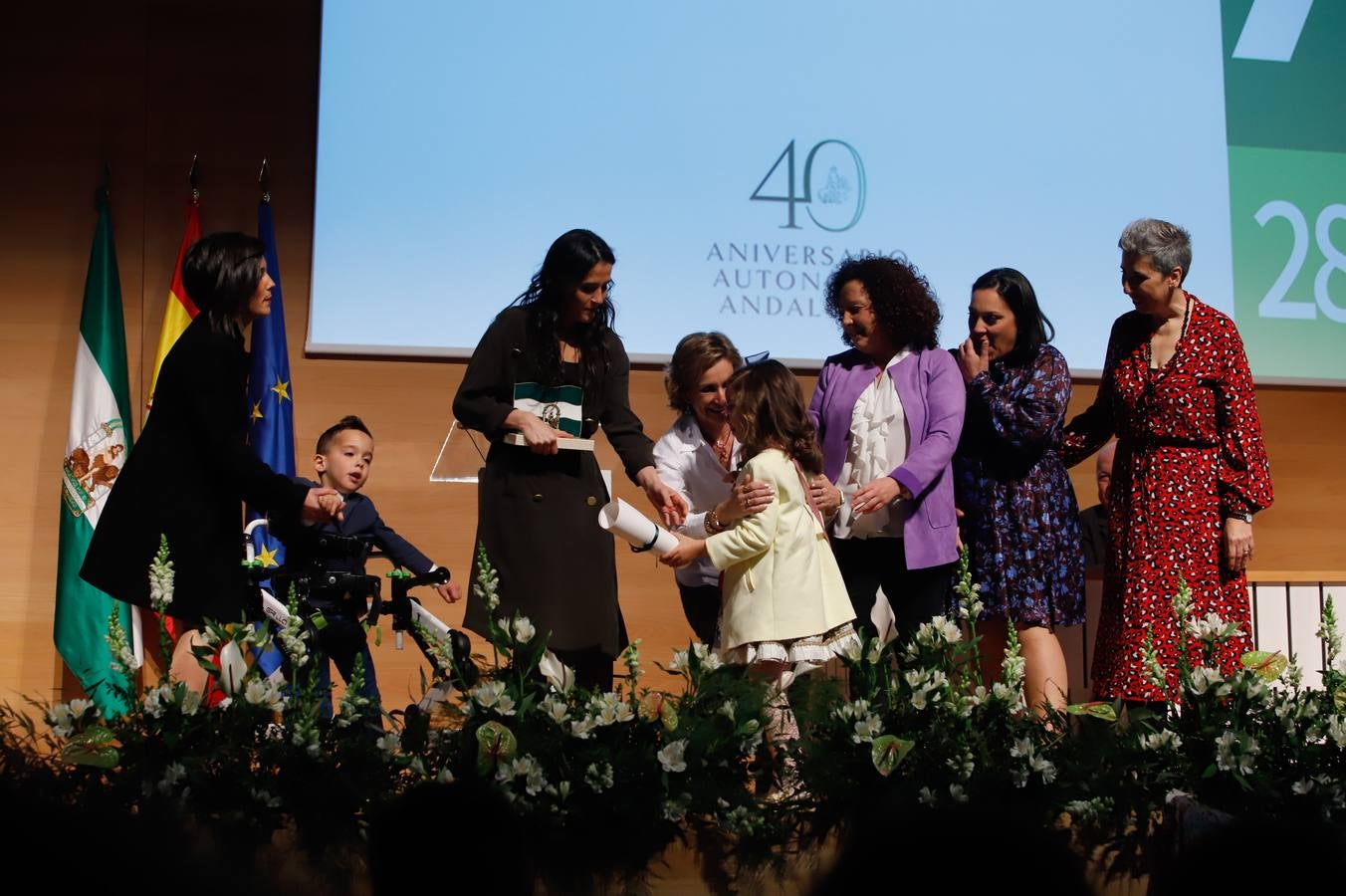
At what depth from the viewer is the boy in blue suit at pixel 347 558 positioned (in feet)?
10.4

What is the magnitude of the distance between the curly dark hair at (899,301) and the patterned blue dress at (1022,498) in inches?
7.0

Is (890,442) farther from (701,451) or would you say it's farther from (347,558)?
(347,558)

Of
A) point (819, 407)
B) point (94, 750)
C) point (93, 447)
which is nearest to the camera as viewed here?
point (94, 750)

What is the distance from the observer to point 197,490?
2512 mm

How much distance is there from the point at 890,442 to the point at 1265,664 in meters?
1.15

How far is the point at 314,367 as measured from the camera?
4.39 metres

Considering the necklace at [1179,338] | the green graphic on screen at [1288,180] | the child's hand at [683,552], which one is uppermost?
the green graphic on screen at [1288,180]

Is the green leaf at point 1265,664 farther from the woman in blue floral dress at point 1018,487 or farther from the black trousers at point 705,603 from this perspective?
the black trousers at point 705,603

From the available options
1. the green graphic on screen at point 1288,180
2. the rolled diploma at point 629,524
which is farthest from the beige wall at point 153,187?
the rolled diploma at point 629,524

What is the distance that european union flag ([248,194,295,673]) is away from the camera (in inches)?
163

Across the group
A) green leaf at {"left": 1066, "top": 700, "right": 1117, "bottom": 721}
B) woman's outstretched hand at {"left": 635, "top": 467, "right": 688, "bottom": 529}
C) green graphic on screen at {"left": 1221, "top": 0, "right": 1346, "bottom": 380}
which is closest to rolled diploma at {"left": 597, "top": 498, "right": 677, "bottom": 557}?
woman's outstretched hand at {"left": 635, "top": 467, "right": 688, "bottom": 529}

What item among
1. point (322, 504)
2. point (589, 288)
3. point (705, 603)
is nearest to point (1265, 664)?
point (705, 603)

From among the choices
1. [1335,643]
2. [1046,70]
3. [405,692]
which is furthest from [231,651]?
[1046,70]

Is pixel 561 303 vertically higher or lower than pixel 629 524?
higher
